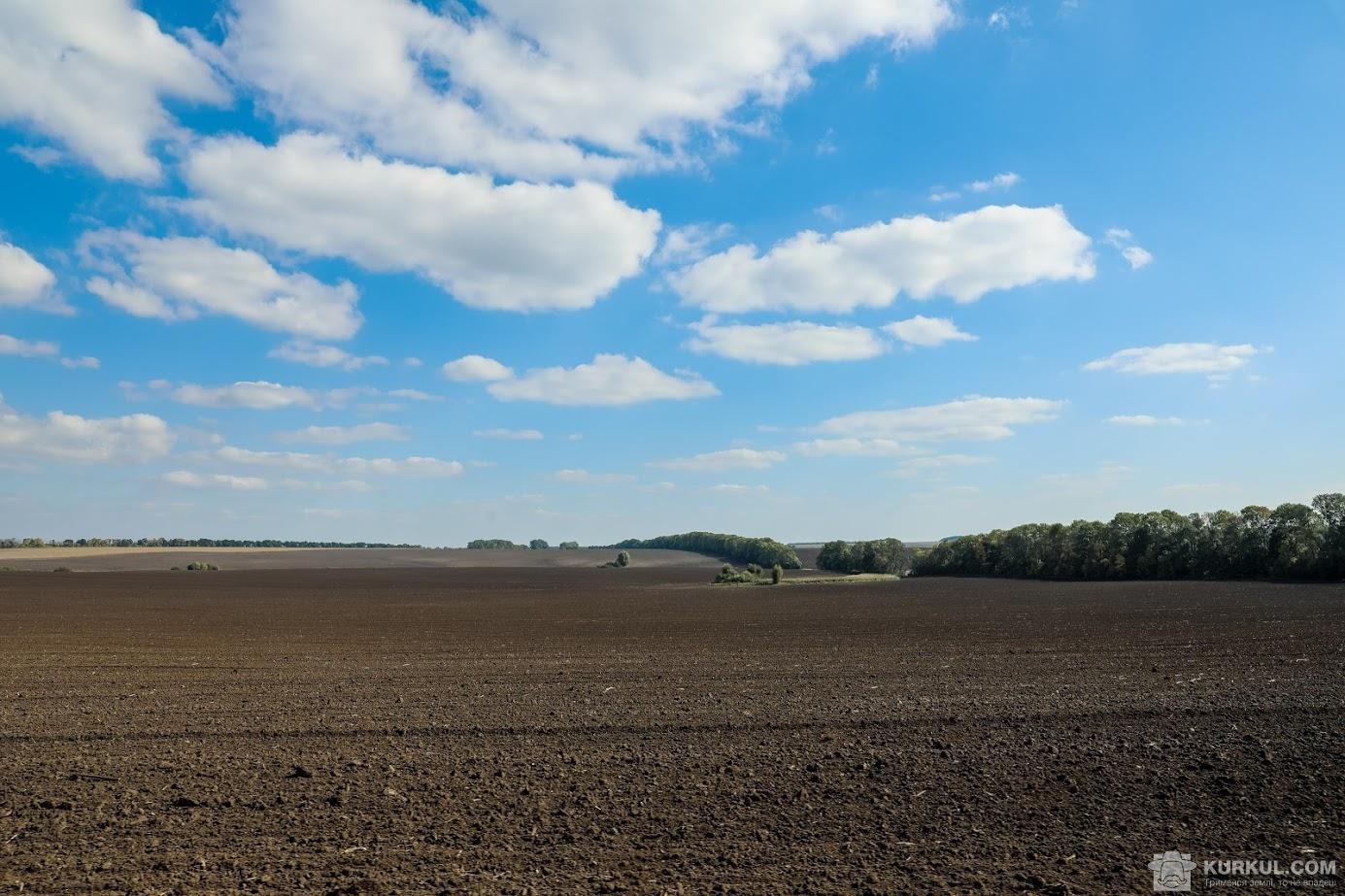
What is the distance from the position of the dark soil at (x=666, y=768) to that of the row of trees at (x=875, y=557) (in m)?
92.6

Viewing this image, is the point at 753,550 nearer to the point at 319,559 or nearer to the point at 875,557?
the point at 875,557

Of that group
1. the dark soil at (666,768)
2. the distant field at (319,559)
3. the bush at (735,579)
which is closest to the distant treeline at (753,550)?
the distant field at (319,559)

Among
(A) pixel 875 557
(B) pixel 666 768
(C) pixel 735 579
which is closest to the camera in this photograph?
(B) pixel 666 768

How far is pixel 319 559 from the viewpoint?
147500mm

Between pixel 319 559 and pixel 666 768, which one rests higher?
pixel 666 768

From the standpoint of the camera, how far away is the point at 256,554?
160m

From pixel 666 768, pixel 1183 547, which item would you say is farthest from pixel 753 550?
pixel 666 768

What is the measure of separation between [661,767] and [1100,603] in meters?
39.0

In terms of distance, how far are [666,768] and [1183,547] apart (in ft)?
251

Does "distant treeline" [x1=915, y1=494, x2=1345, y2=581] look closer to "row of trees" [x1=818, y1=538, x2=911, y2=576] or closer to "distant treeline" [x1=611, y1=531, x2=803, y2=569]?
"row of trees" [x1=818, y1=538, x2=911, y2=576]

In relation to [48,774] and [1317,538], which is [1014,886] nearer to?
[48,774]

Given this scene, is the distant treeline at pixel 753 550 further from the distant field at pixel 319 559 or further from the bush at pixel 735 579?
the bush at pixel 735 579

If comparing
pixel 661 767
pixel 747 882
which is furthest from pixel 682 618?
pixel 747 882

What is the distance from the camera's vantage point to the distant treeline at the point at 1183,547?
60.0m
